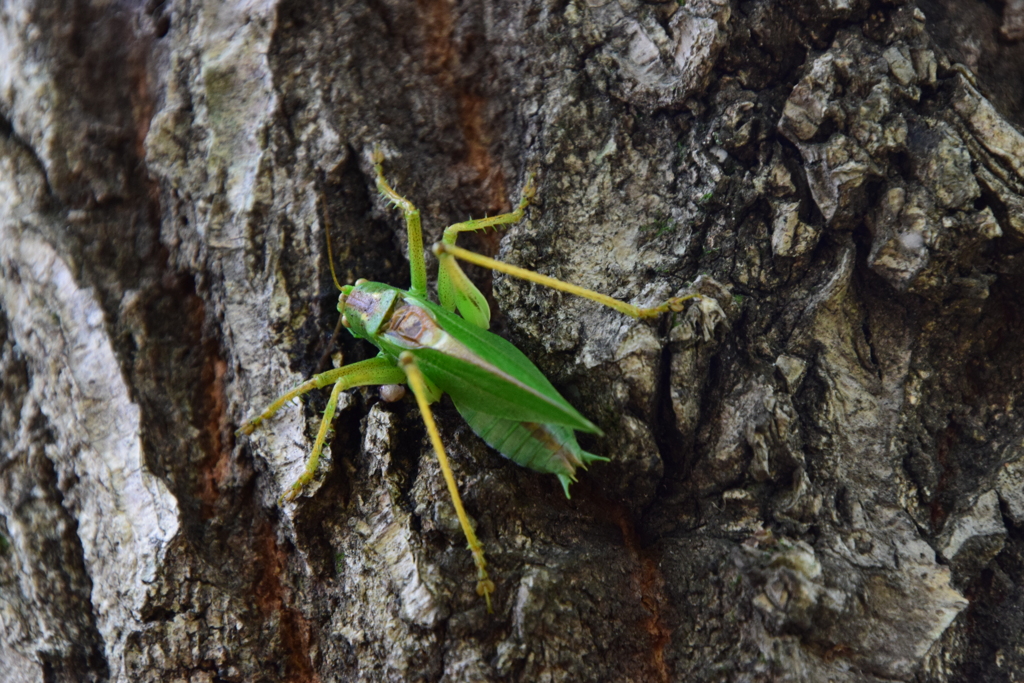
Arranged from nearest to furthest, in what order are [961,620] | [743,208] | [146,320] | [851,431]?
[961,620] < [851,431] < [743,208] < [146,320]

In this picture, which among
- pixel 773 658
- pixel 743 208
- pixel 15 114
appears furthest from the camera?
pixel 15 114

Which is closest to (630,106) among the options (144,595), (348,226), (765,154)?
(765,154)

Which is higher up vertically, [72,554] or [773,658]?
[72,554]

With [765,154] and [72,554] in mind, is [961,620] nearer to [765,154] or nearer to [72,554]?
[765,154]

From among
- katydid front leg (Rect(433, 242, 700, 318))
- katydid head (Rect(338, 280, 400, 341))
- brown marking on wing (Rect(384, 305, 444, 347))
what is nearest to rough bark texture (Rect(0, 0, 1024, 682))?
katydid front leg (Rect(433, 242, 700, 318))

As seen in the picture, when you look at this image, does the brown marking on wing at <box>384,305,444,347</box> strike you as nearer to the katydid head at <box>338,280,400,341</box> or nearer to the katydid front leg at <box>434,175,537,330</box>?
the katydid head at <box>338,280,400,341</box>

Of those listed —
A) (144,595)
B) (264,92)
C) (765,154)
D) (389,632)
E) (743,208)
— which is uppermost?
(264,92)

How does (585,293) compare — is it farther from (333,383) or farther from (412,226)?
(333,383)

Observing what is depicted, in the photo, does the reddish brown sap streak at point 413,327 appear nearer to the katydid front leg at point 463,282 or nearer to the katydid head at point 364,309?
the katydid head at point 364,309
